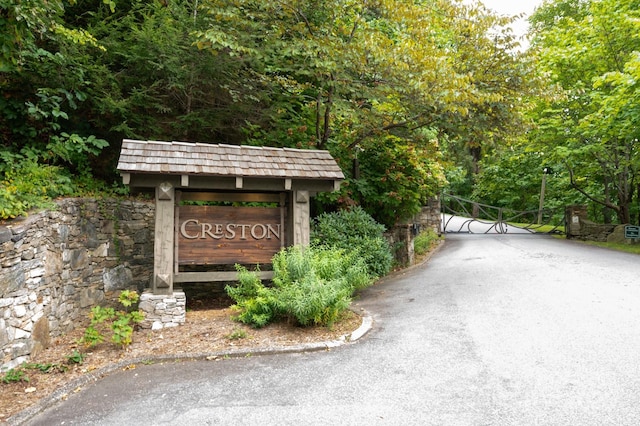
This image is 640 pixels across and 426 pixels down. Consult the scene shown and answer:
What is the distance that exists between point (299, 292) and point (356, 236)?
3.31m

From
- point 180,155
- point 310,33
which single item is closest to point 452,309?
point 180,155

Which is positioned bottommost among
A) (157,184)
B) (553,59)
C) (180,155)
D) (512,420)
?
(512,420)

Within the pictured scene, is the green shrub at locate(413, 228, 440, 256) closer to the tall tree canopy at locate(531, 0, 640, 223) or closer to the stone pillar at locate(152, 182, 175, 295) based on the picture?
the tall tree canopy at locate(531, 0, 640, 223)

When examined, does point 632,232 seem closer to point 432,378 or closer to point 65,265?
point 432,378

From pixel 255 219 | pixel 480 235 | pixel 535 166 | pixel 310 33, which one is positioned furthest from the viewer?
pixel 535 166

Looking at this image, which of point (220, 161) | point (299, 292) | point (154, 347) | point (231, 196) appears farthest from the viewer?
point (231, 196)

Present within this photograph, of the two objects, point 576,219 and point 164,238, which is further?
point 576,219

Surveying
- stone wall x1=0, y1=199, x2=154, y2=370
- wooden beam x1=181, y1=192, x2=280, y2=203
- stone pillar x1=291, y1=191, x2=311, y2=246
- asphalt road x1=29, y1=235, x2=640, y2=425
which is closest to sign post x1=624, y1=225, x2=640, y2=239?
asphalt road x1=29, y1=235, x2=640, y2=425

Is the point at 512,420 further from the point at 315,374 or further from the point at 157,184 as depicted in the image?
the point at 157,184

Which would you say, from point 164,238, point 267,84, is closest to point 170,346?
point 164,238

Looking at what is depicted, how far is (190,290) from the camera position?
886cm

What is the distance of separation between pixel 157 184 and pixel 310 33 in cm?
463

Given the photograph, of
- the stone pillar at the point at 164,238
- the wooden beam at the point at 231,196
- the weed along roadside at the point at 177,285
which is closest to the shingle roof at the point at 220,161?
the weed along roadside at the point at 177,285

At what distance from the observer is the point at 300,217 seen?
7.27 m
